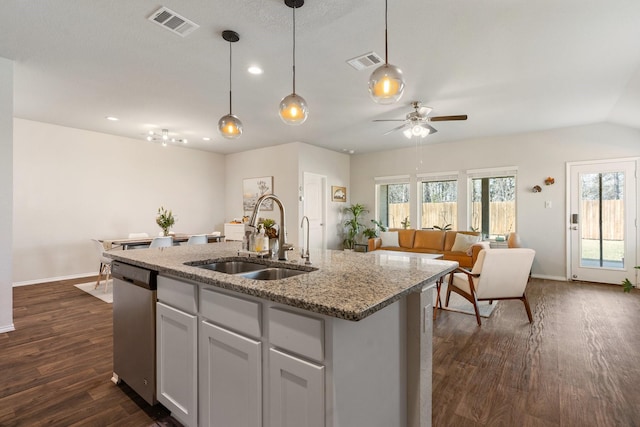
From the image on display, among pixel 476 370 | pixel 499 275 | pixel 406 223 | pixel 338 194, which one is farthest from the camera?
pixel 338 194

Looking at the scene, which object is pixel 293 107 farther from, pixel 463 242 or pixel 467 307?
pixel 463 242

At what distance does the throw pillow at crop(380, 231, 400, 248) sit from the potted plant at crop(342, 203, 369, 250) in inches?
42.3

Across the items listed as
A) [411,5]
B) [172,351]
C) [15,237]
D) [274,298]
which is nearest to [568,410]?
[274,298]

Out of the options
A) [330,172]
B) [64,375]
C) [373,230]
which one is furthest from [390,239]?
[64,375]

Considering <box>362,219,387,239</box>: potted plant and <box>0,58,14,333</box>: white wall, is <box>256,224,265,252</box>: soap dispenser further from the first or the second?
<box>362,219,387,239</box>: potted plant

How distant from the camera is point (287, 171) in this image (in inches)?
262

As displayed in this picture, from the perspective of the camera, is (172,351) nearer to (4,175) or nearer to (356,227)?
(4,175)

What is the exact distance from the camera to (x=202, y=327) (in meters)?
1.50

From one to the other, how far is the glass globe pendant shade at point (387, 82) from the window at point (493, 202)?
529 centimetres

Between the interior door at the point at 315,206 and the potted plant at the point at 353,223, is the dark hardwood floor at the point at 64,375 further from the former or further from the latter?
the potted plant at the point at 353,223

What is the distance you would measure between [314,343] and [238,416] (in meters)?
0.62

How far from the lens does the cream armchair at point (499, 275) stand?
3.10 meters

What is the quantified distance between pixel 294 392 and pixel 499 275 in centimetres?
282

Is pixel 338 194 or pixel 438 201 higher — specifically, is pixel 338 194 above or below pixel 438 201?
above
